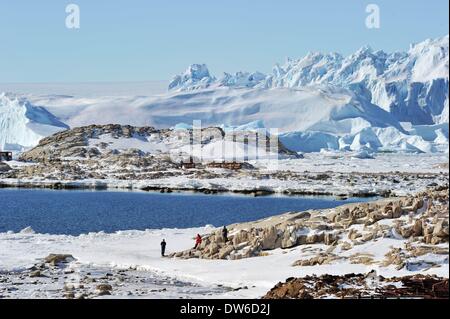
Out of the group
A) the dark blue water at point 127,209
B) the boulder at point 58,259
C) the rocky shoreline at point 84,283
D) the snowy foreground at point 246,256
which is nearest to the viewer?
the rocky shoreline at point 84,283

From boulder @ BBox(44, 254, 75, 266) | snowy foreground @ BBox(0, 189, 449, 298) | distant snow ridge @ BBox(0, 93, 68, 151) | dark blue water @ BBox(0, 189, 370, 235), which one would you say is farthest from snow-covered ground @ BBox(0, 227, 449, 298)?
distant snow ridge @ BBox(0, 93, 68, 151)

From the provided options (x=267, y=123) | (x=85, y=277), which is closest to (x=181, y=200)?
(x=85, y=277)

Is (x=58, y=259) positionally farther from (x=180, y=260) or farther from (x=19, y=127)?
(x=19, y=127)

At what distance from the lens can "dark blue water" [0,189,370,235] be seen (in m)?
38.6

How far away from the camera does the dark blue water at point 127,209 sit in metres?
38.6

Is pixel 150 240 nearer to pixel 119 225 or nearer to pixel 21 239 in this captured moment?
pixel 21 239

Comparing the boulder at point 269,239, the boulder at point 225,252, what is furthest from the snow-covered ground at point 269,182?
the boulder at point 225,252

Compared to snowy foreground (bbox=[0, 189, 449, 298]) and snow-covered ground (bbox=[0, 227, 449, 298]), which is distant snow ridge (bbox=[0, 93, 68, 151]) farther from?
snowy foreground (bbox=[0, 189, 449, 298])

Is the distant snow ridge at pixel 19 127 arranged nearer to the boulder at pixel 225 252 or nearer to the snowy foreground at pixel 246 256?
the snowy foreground at pixel 246 256

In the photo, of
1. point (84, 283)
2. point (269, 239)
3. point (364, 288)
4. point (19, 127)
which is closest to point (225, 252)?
point (269, 239)

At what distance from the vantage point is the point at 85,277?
2150 centimetres

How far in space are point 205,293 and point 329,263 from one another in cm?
405

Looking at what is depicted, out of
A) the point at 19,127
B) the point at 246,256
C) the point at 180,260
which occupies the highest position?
the point at 19,127

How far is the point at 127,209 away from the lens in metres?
47.3
